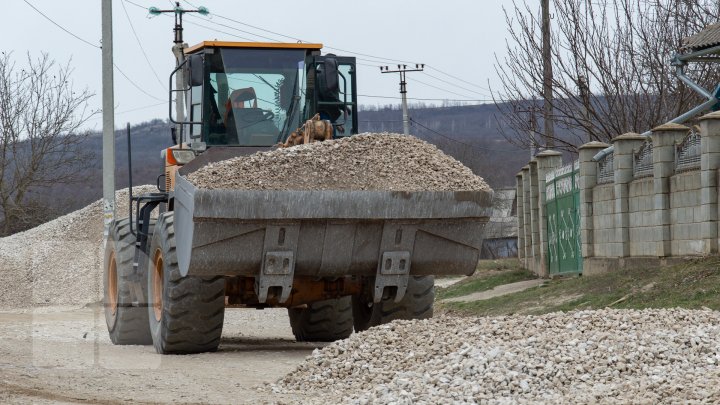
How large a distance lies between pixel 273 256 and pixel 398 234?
1.25m

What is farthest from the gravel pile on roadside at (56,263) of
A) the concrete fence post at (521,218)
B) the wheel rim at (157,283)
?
the wheel rim at (157,283)

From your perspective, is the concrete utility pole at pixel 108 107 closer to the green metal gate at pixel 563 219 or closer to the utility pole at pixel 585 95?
the green metal gate at pixel 563 219

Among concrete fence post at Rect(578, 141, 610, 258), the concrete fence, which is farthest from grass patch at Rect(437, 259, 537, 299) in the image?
concrete fence post at Rect(578, 141, 610, 258)

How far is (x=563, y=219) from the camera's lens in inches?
1005

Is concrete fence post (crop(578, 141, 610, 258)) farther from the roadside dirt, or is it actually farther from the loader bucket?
the loader bucket

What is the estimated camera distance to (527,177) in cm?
2911

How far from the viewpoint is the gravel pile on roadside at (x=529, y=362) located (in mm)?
8672

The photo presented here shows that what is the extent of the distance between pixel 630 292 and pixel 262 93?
6299 millimetres

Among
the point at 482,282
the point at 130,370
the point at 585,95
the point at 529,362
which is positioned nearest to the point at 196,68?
the point at 130,370

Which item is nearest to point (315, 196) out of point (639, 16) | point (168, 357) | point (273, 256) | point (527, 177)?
point (273, 256)

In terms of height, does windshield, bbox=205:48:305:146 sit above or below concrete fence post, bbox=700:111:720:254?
above

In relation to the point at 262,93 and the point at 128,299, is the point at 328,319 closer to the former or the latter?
the point at 128,299

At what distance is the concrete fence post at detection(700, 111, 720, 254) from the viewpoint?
55.9 ft

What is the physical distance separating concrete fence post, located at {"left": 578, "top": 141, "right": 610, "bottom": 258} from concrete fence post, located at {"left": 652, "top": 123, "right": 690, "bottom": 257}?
403 centimetres
